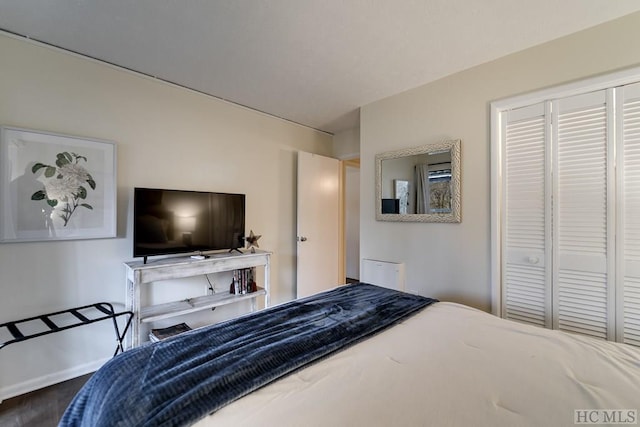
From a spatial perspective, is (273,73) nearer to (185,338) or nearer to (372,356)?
(185,338)

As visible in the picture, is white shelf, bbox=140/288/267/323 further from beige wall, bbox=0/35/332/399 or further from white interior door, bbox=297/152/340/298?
white interior door, bbox=297/152/340/298

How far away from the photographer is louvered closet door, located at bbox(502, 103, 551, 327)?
1944 millimetres

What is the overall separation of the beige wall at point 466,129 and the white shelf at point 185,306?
1.52 m

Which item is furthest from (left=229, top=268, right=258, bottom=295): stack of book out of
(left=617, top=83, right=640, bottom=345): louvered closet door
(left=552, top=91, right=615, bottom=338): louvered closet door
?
(left=617, top=83, right=640, bottom=345): louvered closet door

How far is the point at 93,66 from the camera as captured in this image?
2117 mm

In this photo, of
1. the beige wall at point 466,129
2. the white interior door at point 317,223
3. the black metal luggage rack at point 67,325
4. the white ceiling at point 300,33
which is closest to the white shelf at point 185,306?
the black metal luggage rack at point 67,325

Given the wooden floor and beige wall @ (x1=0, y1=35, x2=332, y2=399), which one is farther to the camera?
beige wall @ (x1=0, y1=35, x2=332, y2=399)

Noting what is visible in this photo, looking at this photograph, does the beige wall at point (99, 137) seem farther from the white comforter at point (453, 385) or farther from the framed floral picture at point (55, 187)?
the white comforter at point (453, 385)

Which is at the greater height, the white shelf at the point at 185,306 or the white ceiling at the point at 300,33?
the white ceiling at the point at 300,33

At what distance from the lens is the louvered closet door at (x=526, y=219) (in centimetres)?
194

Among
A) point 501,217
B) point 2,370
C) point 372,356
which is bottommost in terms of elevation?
point 2,370

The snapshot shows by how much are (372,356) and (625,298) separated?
1820 mm

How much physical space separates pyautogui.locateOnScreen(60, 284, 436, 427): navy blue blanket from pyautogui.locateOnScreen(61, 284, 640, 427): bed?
0.7 inches

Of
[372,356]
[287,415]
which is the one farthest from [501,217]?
[287,415]
